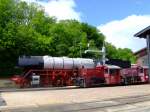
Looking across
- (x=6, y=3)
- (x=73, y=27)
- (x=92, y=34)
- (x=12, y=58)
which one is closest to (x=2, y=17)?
(x=6, y=3)

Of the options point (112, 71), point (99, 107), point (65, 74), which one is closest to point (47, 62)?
point (65, 74)

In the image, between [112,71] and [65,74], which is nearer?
[112,71]

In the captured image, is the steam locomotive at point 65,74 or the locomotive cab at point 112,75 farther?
the locomotive cab at point 112,75

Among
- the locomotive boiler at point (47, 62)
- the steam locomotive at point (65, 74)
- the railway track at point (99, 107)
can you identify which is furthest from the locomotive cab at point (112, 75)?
the railway track at point (99, 107)

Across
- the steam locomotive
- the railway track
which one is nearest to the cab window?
the steam locomotive

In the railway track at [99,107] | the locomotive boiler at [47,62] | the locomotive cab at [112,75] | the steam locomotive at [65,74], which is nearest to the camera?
the railway track at [99,107]

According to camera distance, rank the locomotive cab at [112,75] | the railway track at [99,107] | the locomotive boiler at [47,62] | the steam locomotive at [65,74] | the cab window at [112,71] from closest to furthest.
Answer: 1. the railway track at [99,107]
2. the steam locomotive at [65,74]
3. the locomotive cab at [112,75]
4. the cab window at [112,71]
5. the locomotive boiler at [47,62]

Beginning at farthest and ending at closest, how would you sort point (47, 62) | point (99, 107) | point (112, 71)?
point (47, 62) < point (112, 71) < point (99, 107)

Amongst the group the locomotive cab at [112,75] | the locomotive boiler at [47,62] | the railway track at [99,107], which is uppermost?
the locomotive boiler at [47,62]

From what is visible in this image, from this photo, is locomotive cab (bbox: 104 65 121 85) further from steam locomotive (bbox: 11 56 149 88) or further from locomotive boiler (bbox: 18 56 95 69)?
locomotive boiler (bbox: 18 56 95 69)

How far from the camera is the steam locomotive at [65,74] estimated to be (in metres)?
43.6

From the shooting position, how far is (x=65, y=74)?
45406 millimetres

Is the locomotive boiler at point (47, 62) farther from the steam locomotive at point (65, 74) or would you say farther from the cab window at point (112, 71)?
the cab window at point (112, 71)

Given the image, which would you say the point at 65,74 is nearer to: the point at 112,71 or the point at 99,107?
the point at 112,71
